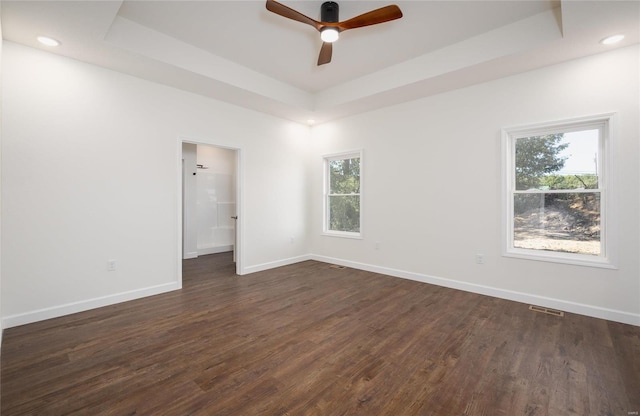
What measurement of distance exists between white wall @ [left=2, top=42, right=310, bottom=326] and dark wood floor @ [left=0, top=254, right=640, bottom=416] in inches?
13.4

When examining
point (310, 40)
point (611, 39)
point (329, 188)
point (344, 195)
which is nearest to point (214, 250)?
point (329, 188)

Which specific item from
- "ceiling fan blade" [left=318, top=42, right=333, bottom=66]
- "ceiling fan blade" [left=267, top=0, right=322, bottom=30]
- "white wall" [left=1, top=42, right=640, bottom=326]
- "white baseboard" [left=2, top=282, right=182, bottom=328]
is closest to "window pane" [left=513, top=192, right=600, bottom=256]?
"white wall" [left=1, top=42, right=640, bottom=326]

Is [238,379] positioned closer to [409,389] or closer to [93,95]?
[409,389]

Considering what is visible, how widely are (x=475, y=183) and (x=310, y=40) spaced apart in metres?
2.82

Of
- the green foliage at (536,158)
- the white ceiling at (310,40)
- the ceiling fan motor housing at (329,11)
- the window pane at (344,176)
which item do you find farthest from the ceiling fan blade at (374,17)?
the window pane at (344,176)

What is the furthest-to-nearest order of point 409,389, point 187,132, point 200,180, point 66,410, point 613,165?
point 200,180, point 187,132, point 613,165, point 409,389, point 66,410

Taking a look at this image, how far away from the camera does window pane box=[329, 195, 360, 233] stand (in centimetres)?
529

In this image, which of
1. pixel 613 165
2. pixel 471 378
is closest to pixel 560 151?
pixel 613 165

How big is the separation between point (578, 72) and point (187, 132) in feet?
16.0

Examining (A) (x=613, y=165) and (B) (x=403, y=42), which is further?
(B) (x=403, y=42)

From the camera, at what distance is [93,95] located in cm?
323

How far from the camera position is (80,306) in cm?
314

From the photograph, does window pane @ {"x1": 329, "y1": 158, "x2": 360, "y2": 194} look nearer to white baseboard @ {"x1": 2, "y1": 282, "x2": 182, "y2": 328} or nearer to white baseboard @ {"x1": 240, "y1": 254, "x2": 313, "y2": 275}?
white baseboard @ {"x1": 240, "y1": 254, "x2": 313, "y2": 275}

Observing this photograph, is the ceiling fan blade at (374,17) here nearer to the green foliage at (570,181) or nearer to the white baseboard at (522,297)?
the green foliage at (570,181)
